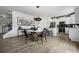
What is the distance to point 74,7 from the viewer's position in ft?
8.40

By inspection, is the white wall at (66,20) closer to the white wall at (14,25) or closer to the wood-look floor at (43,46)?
the wood-look floor at (43,46)

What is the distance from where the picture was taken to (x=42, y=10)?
2.63m

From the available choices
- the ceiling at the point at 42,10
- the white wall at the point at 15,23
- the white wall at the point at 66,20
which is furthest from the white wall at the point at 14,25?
the white wall at the point at 66,20

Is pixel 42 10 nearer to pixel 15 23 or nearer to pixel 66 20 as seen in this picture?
pixel 66 20

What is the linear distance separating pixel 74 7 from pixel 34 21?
1.15m

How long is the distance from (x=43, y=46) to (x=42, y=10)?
3.31 ft

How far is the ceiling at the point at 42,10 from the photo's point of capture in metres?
2.57

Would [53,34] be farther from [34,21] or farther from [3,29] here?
[3,29]

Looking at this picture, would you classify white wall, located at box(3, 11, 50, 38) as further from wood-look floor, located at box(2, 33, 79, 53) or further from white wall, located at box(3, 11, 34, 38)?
wood-look floor, located at box(2, 33, 79, 53)

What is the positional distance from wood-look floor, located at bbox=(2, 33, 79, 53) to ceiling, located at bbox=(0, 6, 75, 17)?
64 cm

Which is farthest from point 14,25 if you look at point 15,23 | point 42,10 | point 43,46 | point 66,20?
point 66,20

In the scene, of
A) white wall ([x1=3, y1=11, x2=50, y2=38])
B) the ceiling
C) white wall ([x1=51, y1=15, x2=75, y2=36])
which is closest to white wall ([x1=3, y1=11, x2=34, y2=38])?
white wall ([x1=3, y1=11, x2=50, y2=38])
